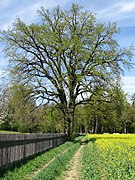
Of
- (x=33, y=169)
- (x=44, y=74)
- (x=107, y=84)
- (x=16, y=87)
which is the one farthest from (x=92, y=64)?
(x=33, y=169)

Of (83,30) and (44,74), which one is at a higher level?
(83,30)

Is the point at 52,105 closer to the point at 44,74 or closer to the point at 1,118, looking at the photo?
the point at 44,74

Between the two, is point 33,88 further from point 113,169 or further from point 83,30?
point 113,169

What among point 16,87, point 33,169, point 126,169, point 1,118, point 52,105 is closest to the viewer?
point 126,169

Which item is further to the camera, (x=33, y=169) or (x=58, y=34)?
(x=58, y=34)

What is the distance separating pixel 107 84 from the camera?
37.2 metres

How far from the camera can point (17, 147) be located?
14781 millimetres

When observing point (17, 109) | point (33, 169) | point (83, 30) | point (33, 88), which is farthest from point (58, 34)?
point (33, 169)

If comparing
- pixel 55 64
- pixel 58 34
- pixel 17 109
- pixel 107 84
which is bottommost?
pixel 17 109

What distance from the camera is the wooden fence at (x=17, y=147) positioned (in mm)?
12500

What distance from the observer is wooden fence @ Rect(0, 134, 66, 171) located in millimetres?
12500

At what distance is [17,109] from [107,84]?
33.1 ft

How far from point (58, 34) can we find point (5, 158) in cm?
2690

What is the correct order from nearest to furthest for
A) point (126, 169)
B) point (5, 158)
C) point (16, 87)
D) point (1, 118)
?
point (126, 169), point (5, 158), point (16, 87), point (1, 118)
